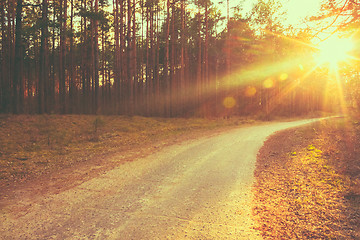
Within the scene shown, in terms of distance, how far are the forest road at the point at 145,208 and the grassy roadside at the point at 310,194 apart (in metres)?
0.41

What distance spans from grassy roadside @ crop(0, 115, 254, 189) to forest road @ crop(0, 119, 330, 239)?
7.44 ft

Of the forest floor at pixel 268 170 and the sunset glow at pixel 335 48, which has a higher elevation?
the sunset glow at pixel 335 48

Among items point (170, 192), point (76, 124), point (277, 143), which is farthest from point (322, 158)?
point (76, 124)

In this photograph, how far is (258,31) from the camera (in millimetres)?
31281

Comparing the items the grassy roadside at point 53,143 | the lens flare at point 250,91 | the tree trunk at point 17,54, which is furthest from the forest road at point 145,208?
the lens flare at point 250,91

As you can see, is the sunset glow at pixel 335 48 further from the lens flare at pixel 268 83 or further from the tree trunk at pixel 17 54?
the lens flare at pixel 268 83

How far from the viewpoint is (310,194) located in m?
4.99

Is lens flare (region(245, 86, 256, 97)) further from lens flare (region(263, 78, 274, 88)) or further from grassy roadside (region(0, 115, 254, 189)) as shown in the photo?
grassy roadside (region(0, 115, 254, 189))

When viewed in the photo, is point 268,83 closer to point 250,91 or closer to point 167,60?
point 250,91

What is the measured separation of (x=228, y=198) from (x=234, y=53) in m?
29.6

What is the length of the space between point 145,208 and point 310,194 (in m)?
3.63

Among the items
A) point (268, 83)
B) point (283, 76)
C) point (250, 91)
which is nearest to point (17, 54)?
point (268, 83)

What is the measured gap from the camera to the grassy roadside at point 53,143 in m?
7.43

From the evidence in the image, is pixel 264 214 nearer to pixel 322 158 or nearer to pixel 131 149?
pixel 322 158
